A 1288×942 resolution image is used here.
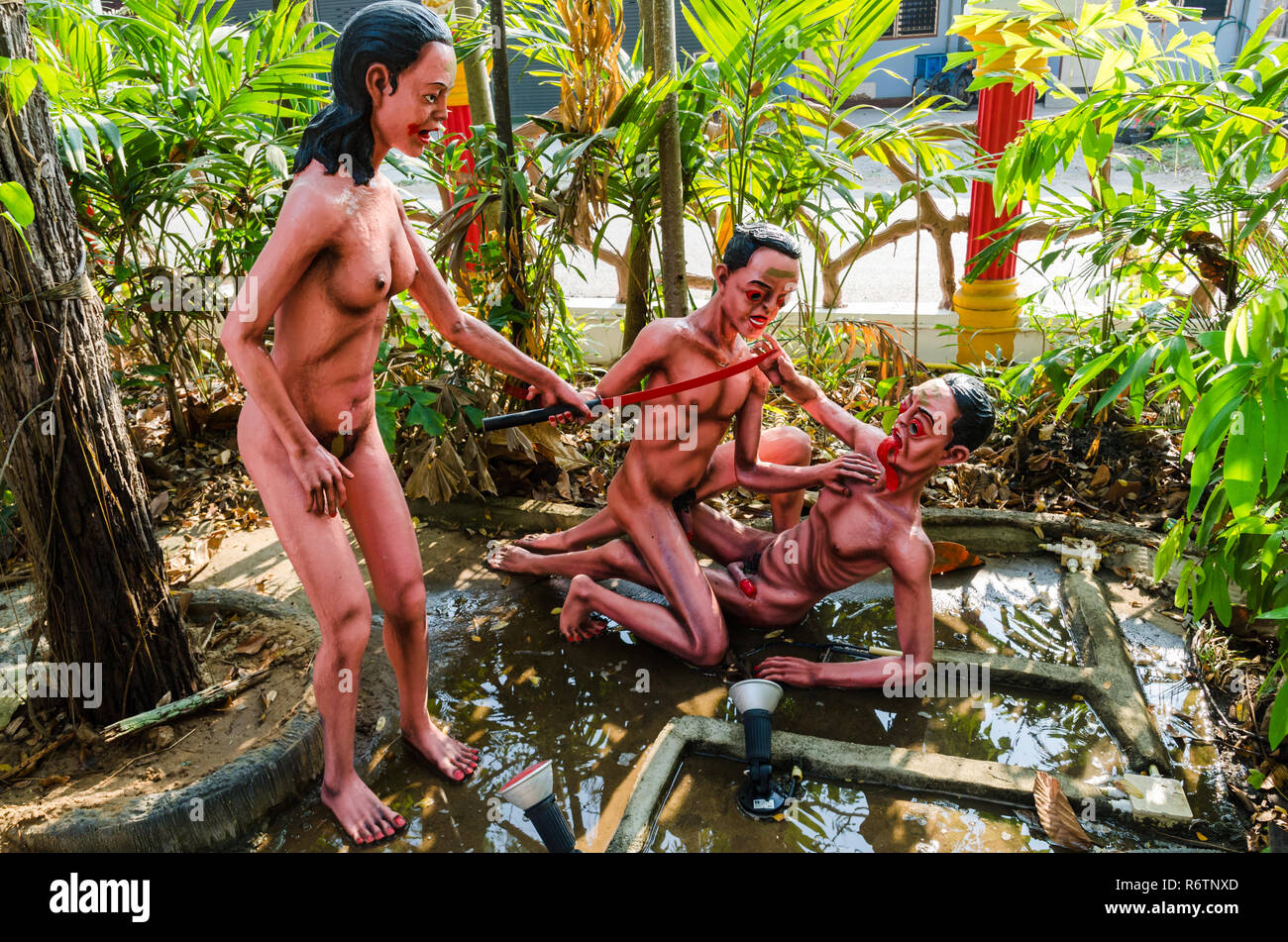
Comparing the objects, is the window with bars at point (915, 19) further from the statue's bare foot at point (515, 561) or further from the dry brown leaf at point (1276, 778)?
the dry brown leaf at point (1276, 778)

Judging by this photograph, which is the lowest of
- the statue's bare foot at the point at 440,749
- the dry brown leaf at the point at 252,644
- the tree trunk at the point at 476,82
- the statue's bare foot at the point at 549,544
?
the statue's bare foot at the point at 440,749

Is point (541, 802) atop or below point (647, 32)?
below

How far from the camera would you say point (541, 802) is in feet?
7.36

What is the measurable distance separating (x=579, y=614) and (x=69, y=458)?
169 centimetres

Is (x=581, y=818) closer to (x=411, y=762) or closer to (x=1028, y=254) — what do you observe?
(x=411, y=762)

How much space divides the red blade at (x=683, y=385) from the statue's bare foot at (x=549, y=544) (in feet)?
2.76

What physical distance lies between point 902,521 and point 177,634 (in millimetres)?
2398

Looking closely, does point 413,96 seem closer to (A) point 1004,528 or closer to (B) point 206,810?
(B) point 206,810

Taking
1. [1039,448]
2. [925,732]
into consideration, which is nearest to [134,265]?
[925,732]

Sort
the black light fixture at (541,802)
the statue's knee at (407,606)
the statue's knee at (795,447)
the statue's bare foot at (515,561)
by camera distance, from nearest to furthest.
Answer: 1. the black light fixture at (541,802)
2. the statue's knee at (407,606)
3. the statue's knee at (795,447)
4. the statue's bare foot at (515,561)

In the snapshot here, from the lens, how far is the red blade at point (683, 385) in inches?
124

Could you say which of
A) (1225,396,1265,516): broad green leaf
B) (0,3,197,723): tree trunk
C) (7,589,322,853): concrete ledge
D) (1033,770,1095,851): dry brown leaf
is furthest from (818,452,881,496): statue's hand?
(0,3,197,723): tree trunk

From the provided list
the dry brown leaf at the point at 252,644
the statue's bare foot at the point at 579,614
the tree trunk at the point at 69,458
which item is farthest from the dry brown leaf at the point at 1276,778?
the tree trunk at the point at 69,458

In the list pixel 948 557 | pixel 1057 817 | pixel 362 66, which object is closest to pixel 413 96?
pixel 362 66
